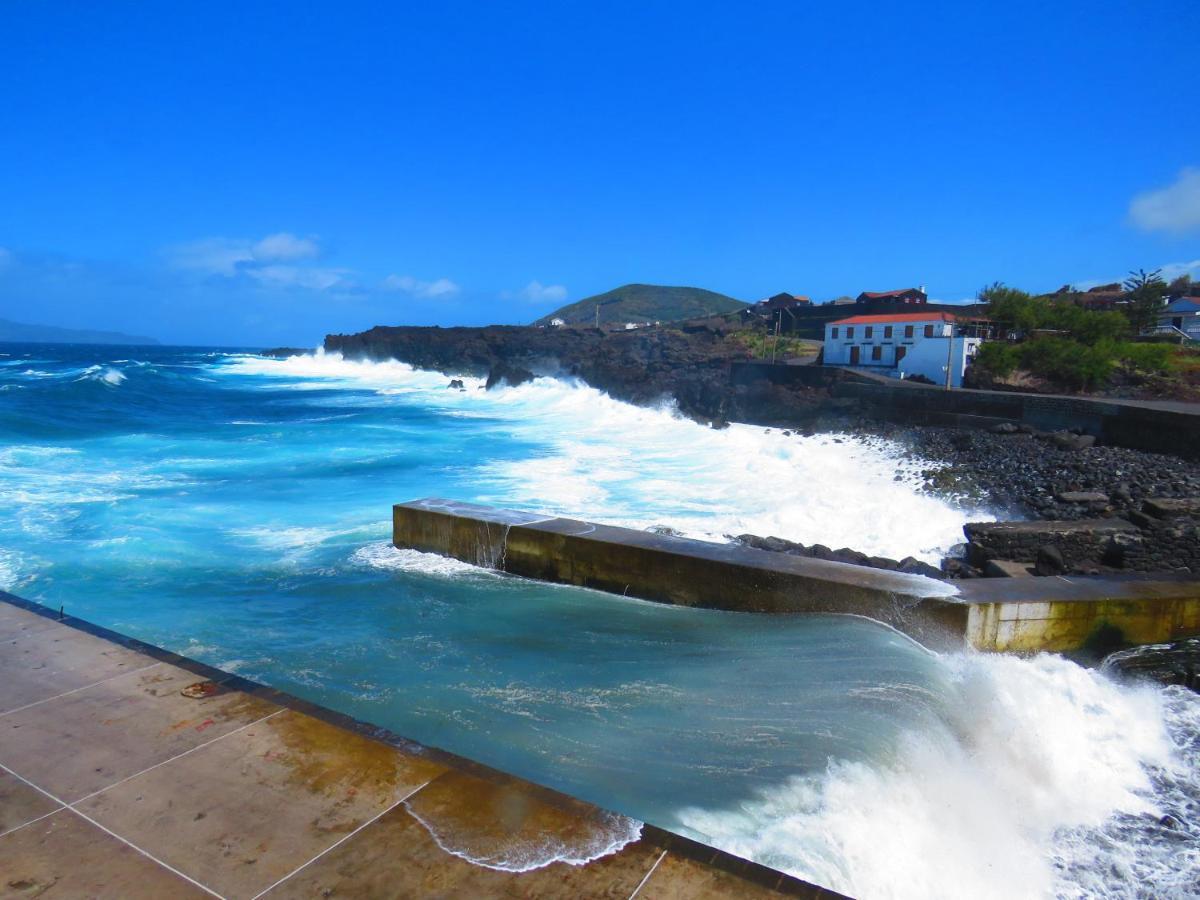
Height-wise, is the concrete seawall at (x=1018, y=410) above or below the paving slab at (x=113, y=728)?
above

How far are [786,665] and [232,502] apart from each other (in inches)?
428

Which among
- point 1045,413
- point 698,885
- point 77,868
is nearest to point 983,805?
point 698,885

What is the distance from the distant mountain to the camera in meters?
137

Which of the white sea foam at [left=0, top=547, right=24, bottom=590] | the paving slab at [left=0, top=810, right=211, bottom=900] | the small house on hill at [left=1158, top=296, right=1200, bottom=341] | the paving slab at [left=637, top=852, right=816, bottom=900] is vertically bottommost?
the white sea foam at [left=0, top=547, right=24, bottom=590]

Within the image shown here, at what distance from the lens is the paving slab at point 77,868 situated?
8.56 ft

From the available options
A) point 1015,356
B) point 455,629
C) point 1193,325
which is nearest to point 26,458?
point 455,629

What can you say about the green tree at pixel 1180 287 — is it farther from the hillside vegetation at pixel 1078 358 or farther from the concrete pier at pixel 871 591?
the concrete pier at pixel 871 591

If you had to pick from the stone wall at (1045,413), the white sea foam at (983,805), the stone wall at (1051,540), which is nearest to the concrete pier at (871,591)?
the white sea foam at (983,805)

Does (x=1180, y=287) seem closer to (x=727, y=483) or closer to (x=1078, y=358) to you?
(x=1078, y=358)

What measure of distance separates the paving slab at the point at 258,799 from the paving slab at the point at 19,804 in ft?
0.56

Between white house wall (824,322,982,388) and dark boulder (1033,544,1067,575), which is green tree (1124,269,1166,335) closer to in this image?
white house wall (824,322,982,388)

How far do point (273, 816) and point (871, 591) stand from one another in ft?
17.0

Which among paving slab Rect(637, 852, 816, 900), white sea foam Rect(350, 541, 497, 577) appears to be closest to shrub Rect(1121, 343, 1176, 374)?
white sea foam Rect(350, 541, 497, 577)

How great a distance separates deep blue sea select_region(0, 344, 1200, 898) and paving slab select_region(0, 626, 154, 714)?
3.71 feet
